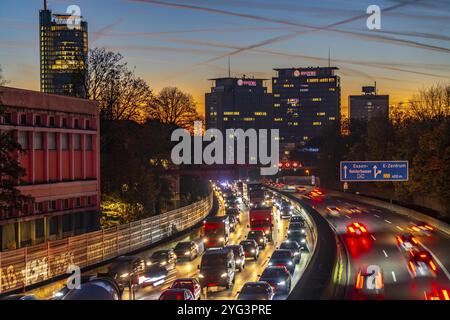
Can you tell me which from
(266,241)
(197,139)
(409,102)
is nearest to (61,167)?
(266,241)

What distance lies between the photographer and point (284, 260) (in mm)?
33125

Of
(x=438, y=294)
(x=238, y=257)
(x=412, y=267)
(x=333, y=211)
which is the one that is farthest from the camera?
(x=333, y=211)

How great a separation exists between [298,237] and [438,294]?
2186 centimetres

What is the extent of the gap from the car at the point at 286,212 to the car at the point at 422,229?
53.0 feet

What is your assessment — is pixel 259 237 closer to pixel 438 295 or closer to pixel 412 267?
pixel 412 267

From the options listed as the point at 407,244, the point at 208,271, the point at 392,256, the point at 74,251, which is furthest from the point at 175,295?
the point at 407,244

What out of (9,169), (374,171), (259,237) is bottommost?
(259,237)

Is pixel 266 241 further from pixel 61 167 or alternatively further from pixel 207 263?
pixel 207 263

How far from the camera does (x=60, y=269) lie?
28.5m

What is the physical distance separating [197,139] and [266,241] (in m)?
38.4

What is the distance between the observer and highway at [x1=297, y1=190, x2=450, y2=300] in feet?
92.7

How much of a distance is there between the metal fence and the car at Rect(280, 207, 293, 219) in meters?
25.2

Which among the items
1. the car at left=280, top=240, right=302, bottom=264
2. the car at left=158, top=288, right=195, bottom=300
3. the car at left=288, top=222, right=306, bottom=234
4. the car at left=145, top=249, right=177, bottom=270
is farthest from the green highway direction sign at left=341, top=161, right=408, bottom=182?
the car at left=158, top=288, right=195, bottom=300

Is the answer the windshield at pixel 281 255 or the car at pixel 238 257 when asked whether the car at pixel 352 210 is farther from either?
the windshield at pixel 281 255
